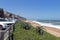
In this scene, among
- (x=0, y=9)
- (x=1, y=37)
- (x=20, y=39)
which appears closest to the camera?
(x=1, y=37)

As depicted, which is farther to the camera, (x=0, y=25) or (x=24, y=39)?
(x=0, y=25)

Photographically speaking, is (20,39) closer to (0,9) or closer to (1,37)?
(1,37)

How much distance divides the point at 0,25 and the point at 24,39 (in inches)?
266

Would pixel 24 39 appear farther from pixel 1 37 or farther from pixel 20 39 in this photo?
pixel 1 37

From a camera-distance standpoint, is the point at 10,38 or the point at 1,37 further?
the point at 10,38

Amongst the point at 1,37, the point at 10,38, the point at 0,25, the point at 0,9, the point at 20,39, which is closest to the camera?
the point at 1,37

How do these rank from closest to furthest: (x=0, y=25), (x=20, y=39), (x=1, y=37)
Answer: (x=1, y=37) → (x=20, y=39) → (x=0, y=25)

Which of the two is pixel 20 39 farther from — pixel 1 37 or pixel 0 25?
pixel 0 25

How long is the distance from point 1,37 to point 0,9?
127ft

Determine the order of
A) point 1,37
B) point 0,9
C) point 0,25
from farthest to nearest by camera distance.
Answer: point 0,9, point 0,25, point 1,37

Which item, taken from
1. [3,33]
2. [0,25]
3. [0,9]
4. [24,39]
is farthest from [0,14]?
[3,33]

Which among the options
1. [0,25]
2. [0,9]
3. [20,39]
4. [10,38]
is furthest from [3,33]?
[0,9]

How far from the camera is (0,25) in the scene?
1675cm

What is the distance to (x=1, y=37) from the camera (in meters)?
6.99
